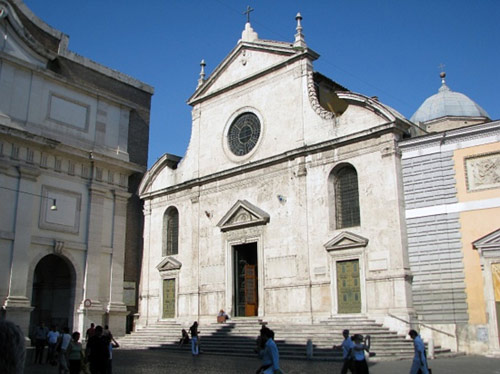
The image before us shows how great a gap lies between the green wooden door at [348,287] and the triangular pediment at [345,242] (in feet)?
1.96

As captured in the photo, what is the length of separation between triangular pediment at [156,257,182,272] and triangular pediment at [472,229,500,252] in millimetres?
14055

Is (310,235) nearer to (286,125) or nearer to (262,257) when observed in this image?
(262,257)

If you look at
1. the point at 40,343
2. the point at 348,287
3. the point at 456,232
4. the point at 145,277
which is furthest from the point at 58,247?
the point at 456,232

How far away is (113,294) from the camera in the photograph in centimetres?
2681

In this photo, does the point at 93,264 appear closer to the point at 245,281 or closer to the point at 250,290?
the point at 245,281

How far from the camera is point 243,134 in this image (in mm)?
25703

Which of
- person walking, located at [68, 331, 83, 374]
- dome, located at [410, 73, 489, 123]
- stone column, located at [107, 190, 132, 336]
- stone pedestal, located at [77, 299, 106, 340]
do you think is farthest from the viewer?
dome, located at [410, 73, 489, 123]

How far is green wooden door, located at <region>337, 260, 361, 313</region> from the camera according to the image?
19781mm

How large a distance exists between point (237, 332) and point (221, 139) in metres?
9.38

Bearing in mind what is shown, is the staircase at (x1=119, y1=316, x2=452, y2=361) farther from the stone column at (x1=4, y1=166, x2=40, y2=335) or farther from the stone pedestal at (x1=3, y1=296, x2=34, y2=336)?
the stone column at (x1=4, y1=166, x2=40, y2=335)

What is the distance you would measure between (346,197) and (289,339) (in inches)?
229

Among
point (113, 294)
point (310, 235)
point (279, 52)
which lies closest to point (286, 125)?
point (279, 52)

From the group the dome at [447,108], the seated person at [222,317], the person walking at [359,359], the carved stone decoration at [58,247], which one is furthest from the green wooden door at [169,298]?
the person walking at [359,359]

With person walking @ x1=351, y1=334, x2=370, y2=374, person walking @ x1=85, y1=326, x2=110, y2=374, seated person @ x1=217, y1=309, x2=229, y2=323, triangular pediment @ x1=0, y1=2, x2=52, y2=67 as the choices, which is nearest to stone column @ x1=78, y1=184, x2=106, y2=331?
seated person @ x1=217, y1=309, x2=229, y2=323
